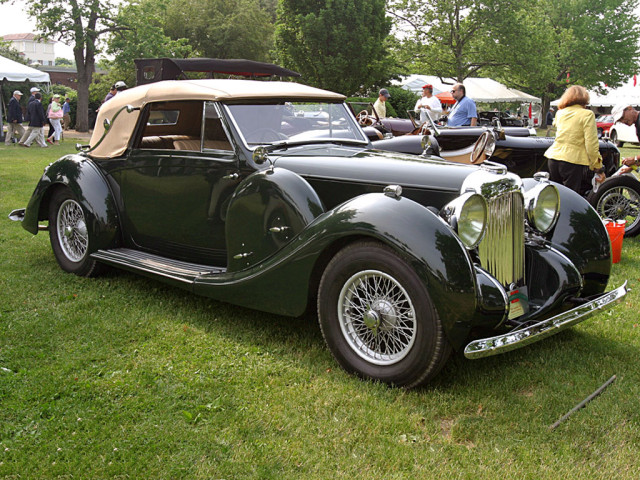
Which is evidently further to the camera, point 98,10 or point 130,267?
point 98,10

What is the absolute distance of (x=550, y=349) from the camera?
398 cm

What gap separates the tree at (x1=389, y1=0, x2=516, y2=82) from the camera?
34.5m

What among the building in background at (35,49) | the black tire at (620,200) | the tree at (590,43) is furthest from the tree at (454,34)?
the building in background at (35,49)

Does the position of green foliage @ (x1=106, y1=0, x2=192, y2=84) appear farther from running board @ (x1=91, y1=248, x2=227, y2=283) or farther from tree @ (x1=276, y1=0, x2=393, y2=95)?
running board @ (x1=91, y1=248, x2=227, y2=283)

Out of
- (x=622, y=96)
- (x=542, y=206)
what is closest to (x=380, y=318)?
(x=542, y=206)

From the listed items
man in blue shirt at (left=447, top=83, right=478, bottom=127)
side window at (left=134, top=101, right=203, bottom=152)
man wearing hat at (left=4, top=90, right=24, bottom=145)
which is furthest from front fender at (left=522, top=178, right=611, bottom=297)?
man wearing hat at (left=4, top=90, right=24, bottom=145)

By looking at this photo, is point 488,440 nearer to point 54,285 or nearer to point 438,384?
point 438,384

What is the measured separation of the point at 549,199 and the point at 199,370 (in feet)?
8.53

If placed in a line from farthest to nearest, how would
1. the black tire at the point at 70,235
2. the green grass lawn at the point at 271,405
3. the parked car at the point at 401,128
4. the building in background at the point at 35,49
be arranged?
the building in background at the point at 35,49
the parked car at the point at 401,128
the black tire at the point at 70,235
the green grass lawn at the point at 271,405

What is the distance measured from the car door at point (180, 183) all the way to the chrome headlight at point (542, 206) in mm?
2095

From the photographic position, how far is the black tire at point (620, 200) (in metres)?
7.32

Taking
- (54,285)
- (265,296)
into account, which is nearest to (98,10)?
(54,285)

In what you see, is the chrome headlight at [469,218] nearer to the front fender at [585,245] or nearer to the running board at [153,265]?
the front fender at [585,245]

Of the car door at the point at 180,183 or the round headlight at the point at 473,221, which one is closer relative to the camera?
the round headlight at the point at 473,221
